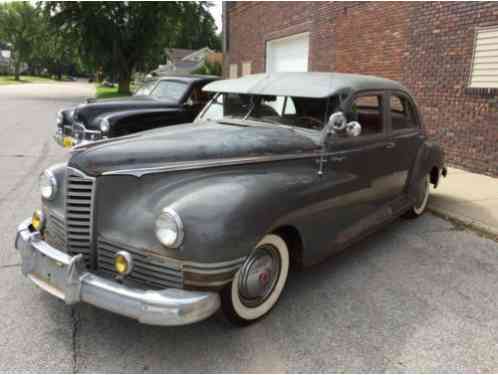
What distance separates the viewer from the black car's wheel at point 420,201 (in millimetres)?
5441

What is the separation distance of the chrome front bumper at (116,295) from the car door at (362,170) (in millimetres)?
1530

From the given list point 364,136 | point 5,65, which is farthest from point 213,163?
point 5,65

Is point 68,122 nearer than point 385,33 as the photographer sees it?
Yes

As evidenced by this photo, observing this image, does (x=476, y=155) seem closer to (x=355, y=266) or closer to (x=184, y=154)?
(x=355, y=266)

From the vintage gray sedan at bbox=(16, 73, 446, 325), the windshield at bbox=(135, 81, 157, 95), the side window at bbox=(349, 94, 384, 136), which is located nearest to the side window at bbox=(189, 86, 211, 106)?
the windshield at bbox=(135, 81, 157, 95)

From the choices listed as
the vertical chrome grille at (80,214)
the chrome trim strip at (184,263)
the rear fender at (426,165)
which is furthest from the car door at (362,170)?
the vertical chrome grille at (80,214)

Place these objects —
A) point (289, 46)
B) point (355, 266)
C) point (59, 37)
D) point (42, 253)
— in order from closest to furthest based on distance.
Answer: point (42, 253) → point (355, 266) → point (289, 46) → point (59, 37)

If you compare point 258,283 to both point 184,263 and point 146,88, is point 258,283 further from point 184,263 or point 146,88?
point 146,88

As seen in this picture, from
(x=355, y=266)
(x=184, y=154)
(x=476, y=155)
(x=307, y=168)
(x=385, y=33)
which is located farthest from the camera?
(x=385, y=33)

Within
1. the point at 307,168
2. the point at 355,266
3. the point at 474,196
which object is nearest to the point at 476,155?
the point at 474,196

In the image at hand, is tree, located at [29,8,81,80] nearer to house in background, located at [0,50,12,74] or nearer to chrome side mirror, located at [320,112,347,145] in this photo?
chrome side mirror, located at [320,112,347,145]

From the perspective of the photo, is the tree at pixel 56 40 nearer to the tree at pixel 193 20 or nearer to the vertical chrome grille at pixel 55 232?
the tree at pixel 193 20

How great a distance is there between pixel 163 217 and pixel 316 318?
1.43 m

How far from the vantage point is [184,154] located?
3.07 metres
